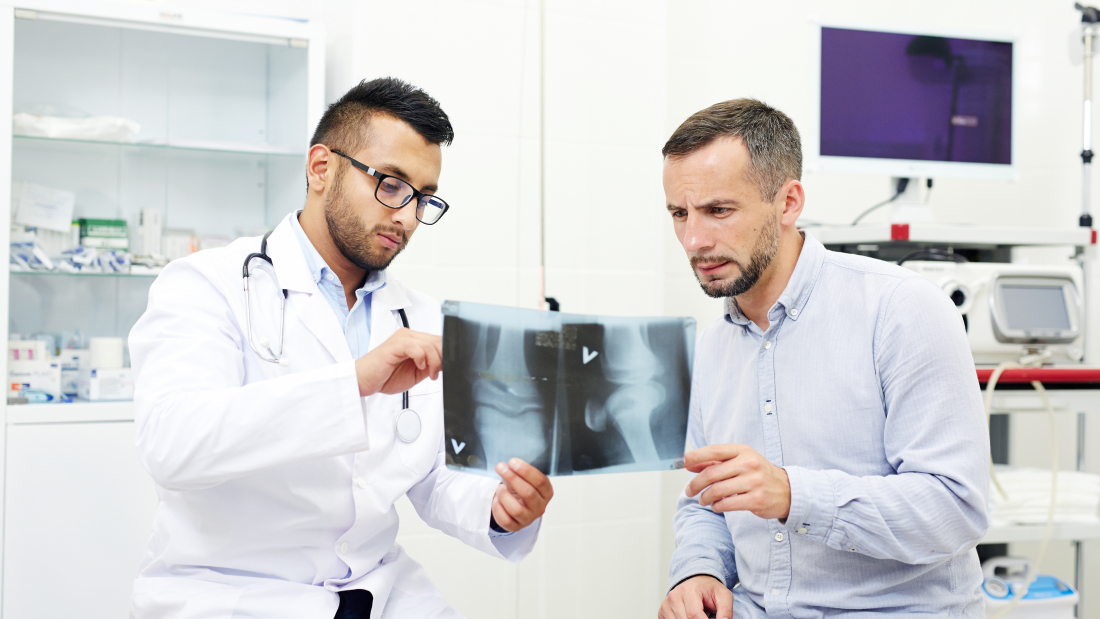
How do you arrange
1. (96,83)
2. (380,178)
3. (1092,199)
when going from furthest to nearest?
(1092,199)
(96,83)
(380,178)

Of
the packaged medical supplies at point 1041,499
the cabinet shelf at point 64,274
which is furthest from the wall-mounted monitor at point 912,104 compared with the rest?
the cabinet shelf at point 64,274

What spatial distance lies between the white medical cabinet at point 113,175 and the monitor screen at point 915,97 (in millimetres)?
1418

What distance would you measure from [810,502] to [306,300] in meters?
0.84

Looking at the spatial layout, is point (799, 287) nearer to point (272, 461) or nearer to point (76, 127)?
point (272, 461)

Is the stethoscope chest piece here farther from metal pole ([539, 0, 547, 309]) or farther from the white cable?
the white cable

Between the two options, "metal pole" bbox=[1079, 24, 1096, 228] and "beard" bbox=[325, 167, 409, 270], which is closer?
"beard" bbox=[325, 167, 409, 270]

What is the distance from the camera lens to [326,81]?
2496 mm

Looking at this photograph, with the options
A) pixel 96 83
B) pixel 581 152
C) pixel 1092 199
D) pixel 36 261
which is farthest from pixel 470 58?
pixel 1092 199

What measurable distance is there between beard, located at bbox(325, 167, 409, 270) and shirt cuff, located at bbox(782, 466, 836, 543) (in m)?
0.75

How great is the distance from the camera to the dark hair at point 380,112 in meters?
1.43

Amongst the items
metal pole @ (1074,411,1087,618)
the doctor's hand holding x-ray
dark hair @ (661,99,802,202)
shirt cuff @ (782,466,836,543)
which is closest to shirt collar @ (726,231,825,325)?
dark hair @ (661,99,802,202)

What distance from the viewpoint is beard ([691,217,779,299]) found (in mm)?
1284

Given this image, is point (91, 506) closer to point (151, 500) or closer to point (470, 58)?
point (151, 500)

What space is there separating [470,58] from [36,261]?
4.09 feet
